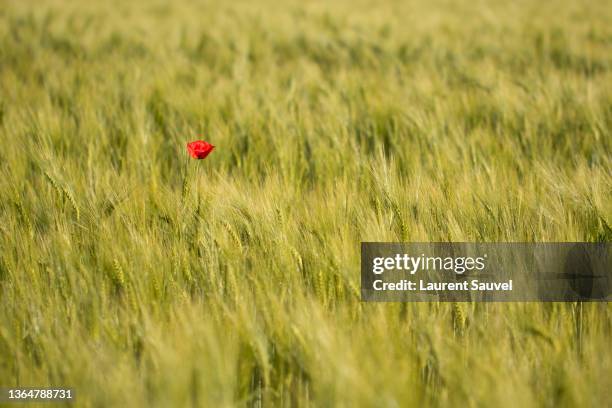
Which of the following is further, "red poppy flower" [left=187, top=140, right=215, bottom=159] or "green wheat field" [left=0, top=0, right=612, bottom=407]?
"red poppy flower" [left=187, top=140, right=215, bottom=159]

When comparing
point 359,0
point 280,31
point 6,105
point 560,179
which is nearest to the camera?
point 560,179

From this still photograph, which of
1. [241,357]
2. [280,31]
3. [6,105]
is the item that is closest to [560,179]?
[241,357]

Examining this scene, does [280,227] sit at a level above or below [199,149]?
below

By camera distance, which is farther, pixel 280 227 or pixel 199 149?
pixel 199 149

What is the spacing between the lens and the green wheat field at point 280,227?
0.82 m

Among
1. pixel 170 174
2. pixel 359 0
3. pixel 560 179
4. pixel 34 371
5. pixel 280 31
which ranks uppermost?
pixel 359 0

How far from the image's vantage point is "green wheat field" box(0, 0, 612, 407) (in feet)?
2.70

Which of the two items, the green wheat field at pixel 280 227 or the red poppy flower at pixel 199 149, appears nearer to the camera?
the green wheat field at pixel 280 227

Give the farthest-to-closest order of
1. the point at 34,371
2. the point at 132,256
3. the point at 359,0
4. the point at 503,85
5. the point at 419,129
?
the point at 359,0
the point at 503,85
the point at 419,129
the point at 132,256
the point at 34,371

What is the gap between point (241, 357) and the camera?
2.93 feet

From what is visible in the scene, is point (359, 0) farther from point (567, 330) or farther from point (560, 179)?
point (567, 330)

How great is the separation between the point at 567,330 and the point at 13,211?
139 centimetres

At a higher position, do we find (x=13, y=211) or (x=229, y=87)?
(x=229, y=87)

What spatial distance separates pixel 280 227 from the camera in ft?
3.88
